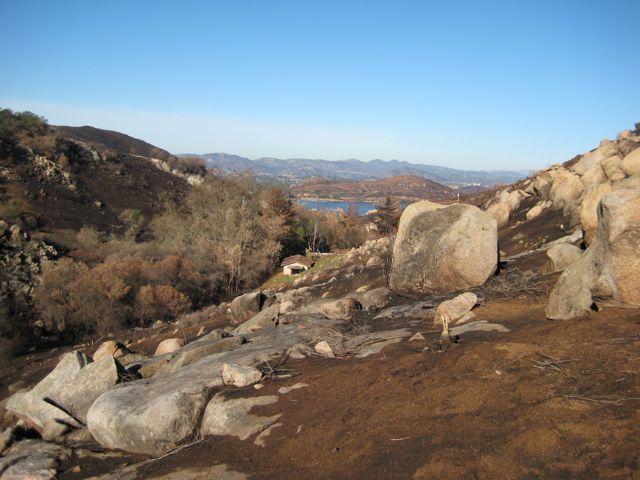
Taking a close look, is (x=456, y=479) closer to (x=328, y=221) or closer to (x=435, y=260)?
(x=435, y=260)

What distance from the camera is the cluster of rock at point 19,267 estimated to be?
31622 mm

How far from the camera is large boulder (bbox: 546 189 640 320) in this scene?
21.9 ft

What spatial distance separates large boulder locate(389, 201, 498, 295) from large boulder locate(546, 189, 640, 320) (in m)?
4.52

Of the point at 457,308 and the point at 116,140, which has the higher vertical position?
the point at 116,140

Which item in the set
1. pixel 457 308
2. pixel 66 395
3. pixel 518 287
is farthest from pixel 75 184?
pixel 518 287

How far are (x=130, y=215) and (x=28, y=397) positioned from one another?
5151cm

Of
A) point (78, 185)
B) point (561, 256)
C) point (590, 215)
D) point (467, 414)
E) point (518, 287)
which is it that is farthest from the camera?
→ point (78, 185)

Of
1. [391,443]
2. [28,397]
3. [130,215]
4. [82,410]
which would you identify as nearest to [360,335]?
[391,443]

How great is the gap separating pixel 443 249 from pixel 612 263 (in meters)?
5.67

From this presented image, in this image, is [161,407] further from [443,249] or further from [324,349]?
[443,249]

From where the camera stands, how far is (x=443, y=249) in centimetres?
1238

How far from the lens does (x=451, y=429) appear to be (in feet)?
17.1

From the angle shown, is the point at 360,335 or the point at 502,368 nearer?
the point at 502,368

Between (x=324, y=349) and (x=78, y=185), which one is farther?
(x=78, y=185)
